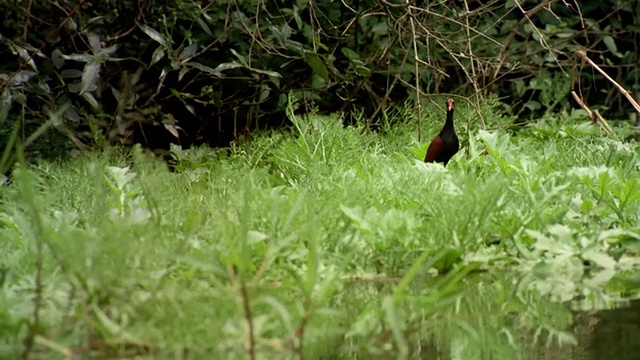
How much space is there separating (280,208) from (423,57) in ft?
10.8

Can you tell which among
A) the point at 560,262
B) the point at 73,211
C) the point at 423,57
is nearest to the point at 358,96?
the point at 423,57

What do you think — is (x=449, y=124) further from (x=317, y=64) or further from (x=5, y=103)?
(x=5, y=103)

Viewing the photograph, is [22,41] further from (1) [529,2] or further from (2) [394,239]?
(1) [529,2]

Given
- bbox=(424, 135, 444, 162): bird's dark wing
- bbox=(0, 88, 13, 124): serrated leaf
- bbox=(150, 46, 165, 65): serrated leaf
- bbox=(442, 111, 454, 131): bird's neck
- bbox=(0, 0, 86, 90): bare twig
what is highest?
bbox=(0, 0, 86, 90): bare twig

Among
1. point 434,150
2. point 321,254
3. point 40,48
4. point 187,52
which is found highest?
point 40,48

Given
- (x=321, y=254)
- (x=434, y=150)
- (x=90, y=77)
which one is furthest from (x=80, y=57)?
(x=321, y=254)

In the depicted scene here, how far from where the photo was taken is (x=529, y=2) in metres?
6.88

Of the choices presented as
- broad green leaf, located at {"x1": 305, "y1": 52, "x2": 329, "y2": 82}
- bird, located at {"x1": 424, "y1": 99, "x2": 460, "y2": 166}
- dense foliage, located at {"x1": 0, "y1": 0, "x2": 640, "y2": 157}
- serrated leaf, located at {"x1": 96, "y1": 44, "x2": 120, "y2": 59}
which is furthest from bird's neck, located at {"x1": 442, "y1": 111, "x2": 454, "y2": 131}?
serrated leaf, located at {"x1": 96, "y1": 44, "x2": 120, "y2": 59}

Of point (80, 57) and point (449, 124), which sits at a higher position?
point (80, 57)

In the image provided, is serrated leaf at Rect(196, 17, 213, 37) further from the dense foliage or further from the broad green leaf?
the broad green leaf

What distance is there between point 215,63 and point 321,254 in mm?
2898

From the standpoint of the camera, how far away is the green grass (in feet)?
→ 6.26

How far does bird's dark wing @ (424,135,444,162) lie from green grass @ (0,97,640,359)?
0.28 feet

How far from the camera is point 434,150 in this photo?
155 inches
